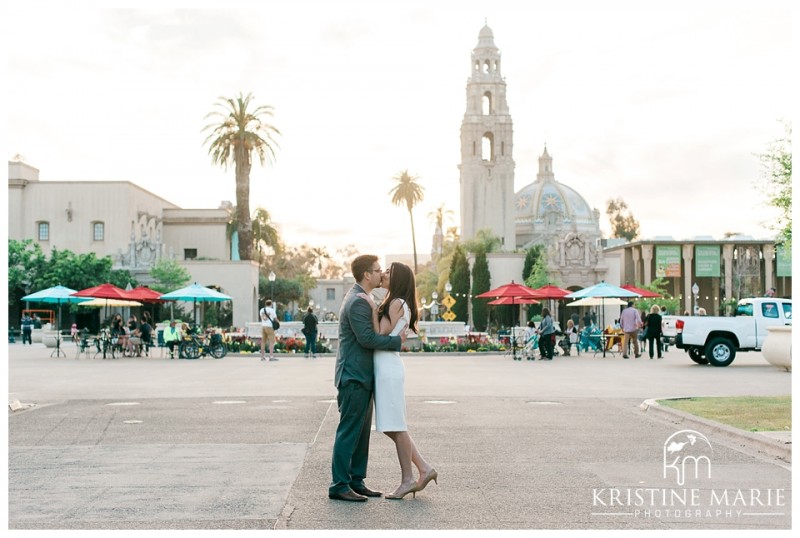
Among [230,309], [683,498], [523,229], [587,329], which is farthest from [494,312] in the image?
[683,498]

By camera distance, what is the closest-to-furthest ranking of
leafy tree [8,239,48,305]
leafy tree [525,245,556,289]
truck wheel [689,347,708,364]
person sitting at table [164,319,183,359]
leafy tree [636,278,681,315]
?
1. truck wheel [689,347,708,364]
2. person sitting at table [164,319,183,359]
3. leafy tree [8,239,48,305]
4. leafy tree [525,245,556,289]
5. leafy tree [636,278,681,315]

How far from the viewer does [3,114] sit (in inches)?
352

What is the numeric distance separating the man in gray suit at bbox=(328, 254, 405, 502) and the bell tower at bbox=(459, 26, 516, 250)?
9877 cm

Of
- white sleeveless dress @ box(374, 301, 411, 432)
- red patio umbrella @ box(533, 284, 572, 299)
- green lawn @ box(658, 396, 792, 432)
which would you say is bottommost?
green lawn @ box(658, 396, 792, 432)

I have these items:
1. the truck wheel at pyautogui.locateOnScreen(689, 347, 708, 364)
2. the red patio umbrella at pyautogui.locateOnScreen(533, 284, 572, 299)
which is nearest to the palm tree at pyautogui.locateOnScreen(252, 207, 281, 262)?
the red patio umbrella at pyautogui.locateOnScreen(533, 284, 572, 299)

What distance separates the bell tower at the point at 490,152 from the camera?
10612 cm

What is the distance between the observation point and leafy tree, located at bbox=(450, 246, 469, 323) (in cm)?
7994

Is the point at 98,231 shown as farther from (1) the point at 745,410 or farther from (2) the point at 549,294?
(1) the point at 745,410

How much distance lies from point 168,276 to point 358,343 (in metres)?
56.0

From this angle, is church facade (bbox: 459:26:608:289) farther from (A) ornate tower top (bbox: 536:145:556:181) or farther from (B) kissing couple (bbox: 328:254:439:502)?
(B) kissing couple (bbox: 328:254:439:502)

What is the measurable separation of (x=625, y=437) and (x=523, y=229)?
121 meters

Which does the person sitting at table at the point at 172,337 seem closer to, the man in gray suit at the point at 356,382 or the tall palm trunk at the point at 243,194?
the man in gray suit at the point at 356,382

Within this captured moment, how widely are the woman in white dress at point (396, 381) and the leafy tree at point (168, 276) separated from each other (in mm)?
55486

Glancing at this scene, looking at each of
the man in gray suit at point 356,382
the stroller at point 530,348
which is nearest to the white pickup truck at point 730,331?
the stroller at point 530,348
